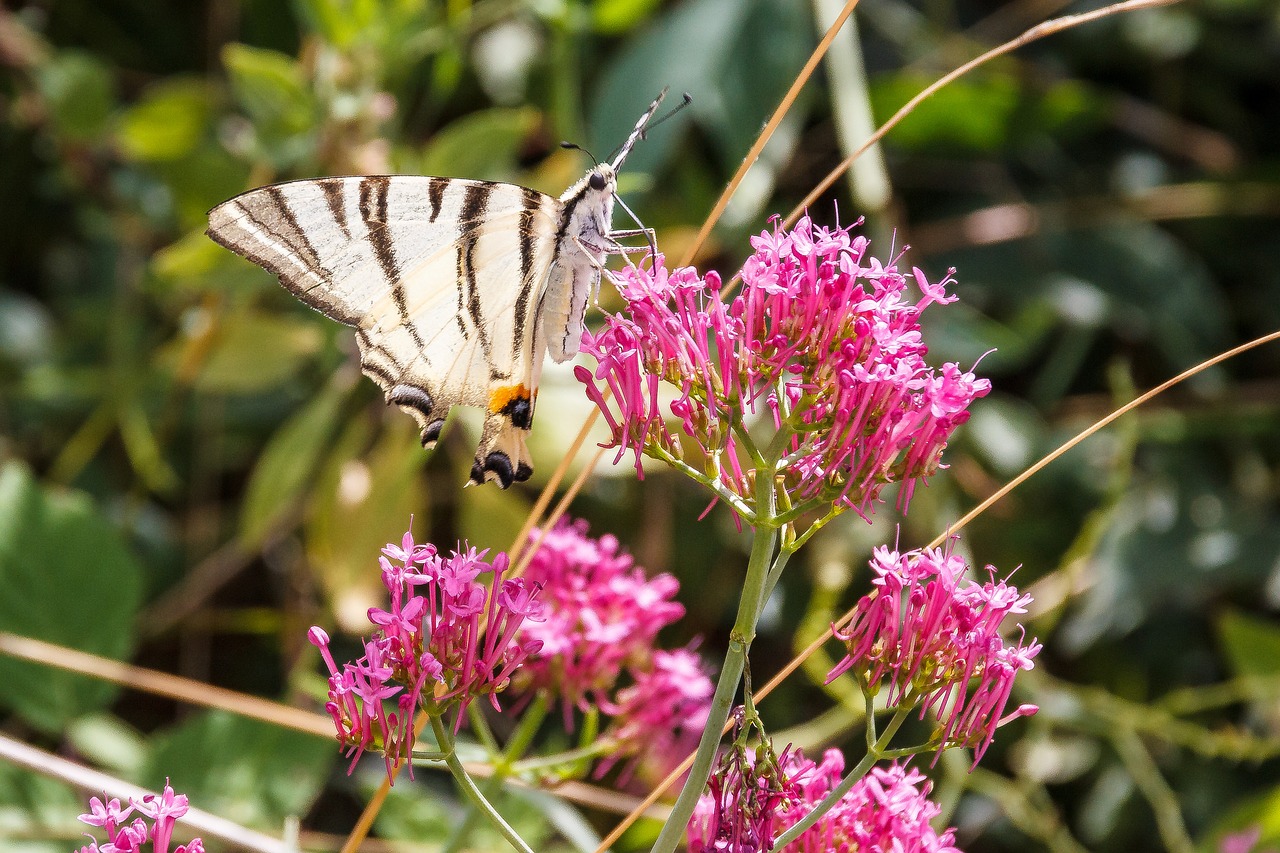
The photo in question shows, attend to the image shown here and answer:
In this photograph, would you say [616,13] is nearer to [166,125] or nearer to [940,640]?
[166,125]

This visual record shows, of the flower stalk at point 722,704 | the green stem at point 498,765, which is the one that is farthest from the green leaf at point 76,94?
the flower stalk at point 722,704

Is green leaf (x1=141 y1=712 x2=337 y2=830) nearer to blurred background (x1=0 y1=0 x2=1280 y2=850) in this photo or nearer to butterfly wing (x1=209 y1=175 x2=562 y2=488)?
blurred background (x1=0 y1=0 x2=1280 y2=850)

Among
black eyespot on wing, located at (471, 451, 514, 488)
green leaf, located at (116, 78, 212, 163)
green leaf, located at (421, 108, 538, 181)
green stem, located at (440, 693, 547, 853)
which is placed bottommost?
green stem, located at (440, 693, 547, 853)

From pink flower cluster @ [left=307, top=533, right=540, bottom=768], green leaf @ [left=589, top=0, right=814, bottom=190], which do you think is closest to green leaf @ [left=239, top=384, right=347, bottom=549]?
green leaf @ [left=589, top=0, right=814, bottom=190]

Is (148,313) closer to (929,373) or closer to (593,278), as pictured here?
(593,278)

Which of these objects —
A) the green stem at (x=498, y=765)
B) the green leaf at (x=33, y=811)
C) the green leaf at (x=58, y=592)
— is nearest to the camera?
the green stem at (x=498, y=765)

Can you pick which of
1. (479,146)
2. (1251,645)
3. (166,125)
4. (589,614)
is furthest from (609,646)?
(166,125)

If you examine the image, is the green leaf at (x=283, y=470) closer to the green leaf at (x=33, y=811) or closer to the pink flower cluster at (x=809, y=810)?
Result: the green leaf at (x=33, y=811)
